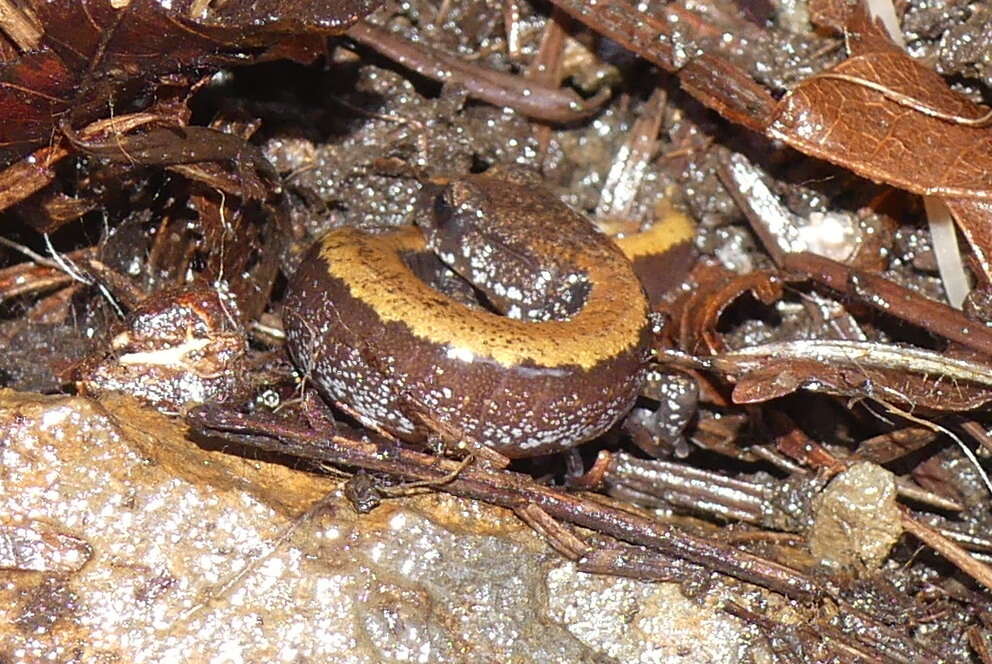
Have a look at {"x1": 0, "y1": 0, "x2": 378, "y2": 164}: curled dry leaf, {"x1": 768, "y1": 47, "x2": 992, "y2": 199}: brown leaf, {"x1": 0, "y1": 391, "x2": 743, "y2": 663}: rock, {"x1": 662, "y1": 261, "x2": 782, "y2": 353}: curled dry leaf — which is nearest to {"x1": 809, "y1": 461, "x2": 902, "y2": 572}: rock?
{"x1": 0, "y1": 391, "x2": 743, "y2": 663}: rock

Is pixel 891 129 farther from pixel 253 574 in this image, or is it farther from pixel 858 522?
pixel 253 574

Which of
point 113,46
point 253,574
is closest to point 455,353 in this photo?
point 253,574

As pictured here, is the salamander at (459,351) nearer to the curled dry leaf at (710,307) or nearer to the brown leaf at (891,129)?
the curled dry leaf at (710,307)

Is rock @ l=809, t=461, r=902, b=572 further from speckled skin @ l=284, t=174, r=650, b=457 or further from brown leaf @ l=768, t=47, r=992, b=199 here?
brown leaf @ l=768, t=47, r=992, b=199

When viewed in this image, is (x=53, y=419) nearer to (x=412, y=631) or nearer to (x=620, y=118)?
(x=412, y=631)

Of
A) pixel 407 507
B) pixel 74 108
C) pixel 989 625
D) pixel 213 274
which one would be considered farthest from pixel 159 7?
pixel 989 625
